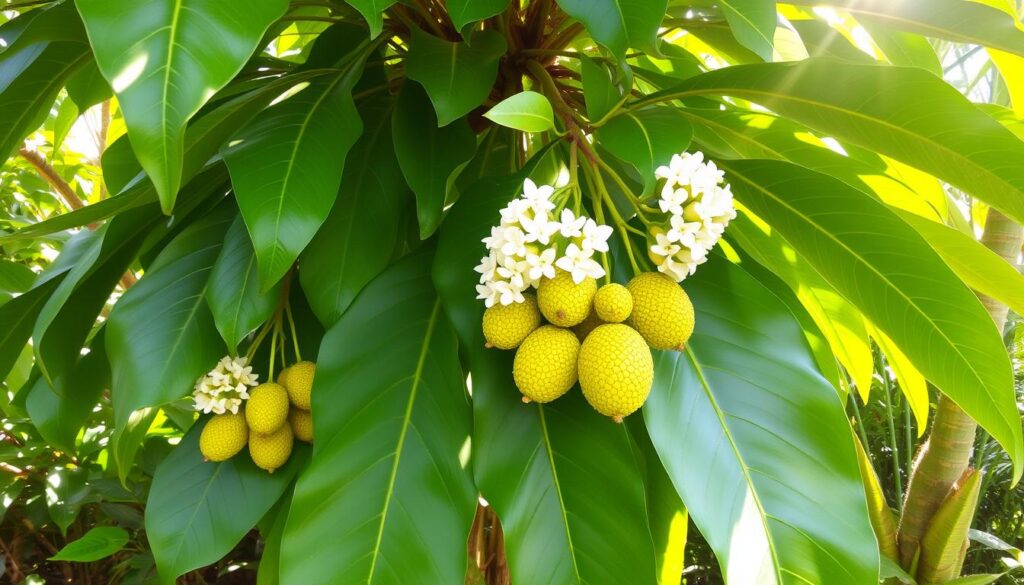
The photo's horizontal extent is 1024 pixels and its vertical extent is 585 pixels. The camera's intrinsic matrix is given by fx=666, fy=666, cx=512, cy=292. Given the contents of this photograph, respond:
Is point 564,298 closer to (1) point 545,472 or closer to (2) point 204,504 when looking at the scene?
(1) point 545,472

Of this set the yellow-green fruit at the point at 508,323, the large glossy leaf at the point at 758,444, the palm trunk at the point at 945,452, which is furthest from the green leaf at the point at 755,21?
the palm trunk at the point at 945,452

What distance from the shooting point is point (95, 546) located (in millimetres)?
1158

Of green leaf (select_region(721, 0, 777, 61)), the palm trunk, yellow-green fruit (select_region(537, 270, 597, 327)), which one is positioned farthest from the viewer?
the palm trunk

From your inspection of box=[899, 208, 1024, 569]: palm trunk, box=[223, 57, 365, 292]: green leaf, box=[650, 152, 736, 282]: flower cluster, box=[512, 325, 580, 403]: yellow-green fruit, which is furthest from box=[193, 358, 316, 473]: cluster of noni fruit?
box=[899, 208, 1024, 569]: palm trunk

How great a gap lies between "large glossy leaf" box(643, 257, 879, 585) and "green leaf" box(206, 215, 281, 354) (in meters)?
0.38

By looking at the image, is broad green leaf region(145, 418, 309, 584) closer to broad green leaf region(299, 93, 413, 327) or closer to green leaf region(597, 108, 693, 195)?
broad green leaf region(299, 93, 413, 327)

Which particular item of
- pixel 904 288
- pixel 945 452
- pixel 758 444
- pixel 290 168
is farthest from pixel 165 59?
pixel 945 452

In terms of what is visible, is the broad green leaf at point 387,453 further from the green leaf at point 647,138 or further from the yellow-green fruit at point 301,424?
the green leaf at point 647,138

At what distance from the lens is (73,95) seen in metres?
1.03

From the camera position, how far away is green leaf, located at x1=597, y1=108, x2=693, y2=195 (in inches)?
22.8

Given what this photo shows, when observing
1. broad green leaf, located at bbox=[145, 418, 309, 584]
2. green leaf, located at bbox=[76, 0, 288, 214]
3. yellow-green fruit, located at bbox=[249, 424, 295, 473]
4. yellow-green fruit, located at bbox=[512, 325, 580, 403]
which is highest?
green leaf, located at bbox=[76, 0, 288, 214]

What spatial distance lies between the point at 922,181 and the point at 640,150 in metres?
0.64

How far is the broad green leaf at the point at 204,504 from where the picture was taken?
706 millimetres

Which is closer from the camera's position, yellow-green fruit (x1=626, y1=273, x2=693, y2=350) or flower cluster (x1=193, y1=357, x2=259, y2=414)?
yellow-green fruit (x1=626, y1=273, x2=693, y2=350)
